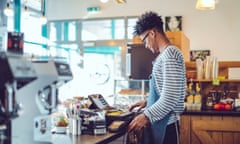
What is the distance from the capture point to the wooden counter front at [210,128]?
4066mm

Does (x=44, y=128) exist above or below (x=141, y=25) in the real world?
below

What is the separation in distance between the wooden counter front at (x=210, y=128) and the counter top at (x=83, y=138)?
1995mm

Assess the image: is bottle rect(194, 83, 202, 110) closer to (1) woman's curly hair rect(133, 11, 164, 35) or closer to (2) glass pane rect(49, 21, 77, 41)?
(1) woman's curly hair rect(133, 11, 164, 35)

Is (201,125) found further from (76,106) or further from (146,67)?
(76,106)

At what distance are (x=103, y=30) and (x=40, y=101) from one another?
6694mm

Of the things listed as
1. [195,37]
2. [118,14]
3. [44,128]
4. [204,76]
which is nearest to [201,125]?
[204,76]

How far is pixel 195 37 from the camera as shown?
7.61 meters

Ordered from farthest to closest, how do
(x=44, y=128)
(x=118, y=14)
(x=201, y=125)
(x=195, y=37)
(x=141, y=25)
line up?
(x=118, y=14) < (x=195, y=37) < (x=201, y=125) < (x=141, y=25) < (x=44, y=128)

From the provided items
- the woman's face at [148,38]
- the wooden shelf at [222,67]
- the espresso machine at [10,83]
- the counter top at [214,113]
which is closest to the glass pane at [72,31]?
the wooden shelf at [222,67]

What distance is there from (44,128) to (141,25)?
1.07 metres

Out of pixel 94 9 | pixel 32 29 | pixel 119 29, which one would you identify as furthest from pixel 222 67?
pixel 32 29

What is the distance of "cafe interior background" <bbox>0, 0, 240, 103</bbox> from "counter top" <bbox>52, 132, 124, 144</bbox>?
5290mm

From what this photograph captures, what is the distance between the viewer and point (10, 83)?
4.93ft

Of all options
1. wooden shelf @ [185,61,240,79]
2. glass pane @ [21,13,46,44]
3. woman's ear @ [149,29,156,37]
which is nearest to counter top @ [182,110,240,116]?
wooden shelf @ [185,61,240,79]
